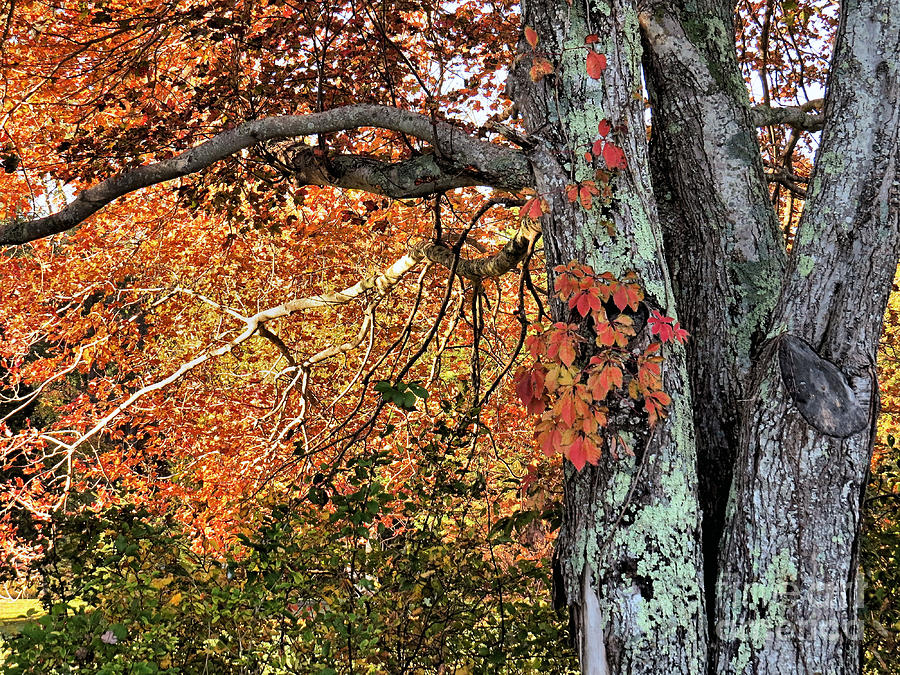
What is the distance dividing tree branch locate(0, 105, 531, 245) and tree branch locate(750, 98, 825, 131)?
1.29m

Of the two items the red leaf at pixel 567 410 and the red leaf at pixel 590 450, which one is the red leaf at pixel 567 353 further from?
the red leaf at pixel 590 450

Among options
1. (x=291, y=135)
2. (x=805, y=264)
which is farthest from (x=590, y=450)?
(x=291, y=135)

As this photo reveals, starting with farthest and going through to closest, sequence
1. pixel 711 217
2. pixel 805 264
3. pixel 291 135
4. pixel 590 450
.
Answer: pixel 291 135, pixel 711 217, pixel 805 264, pixel 590 450

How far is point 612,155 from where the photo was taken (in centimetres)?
241

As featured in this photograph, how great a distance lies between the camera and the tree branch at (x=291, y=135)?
3.04 m

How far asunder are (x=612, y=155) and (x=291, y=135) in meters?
1.41

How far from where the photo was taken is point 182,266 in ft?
28.1

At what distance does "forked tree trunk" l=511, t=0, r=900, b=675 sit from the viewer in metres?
2.19

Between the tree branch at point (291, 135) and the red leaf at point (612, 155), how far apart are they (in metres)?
0.60

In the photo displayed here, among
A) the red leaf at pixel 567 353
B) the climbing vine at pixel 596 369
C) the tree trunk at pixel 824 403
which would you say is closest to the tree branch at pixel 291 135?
the climbing vine at pixel 596 369

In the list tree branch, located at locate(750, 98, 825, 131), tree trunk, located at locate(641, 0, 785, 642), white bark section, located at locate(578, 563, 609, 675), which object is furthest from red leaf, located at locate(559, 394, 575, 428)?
tree branch, located at locate(750, 98, 825, 131)

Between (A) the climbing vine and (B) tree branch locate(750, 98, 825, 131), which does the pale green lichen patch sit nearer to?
(A) the climbing vine

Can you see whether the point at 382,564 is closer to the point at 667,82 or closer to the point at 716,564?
the point at 716,564

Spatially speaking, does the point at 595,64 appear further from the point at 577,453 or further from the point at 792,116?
the point at 792,116
